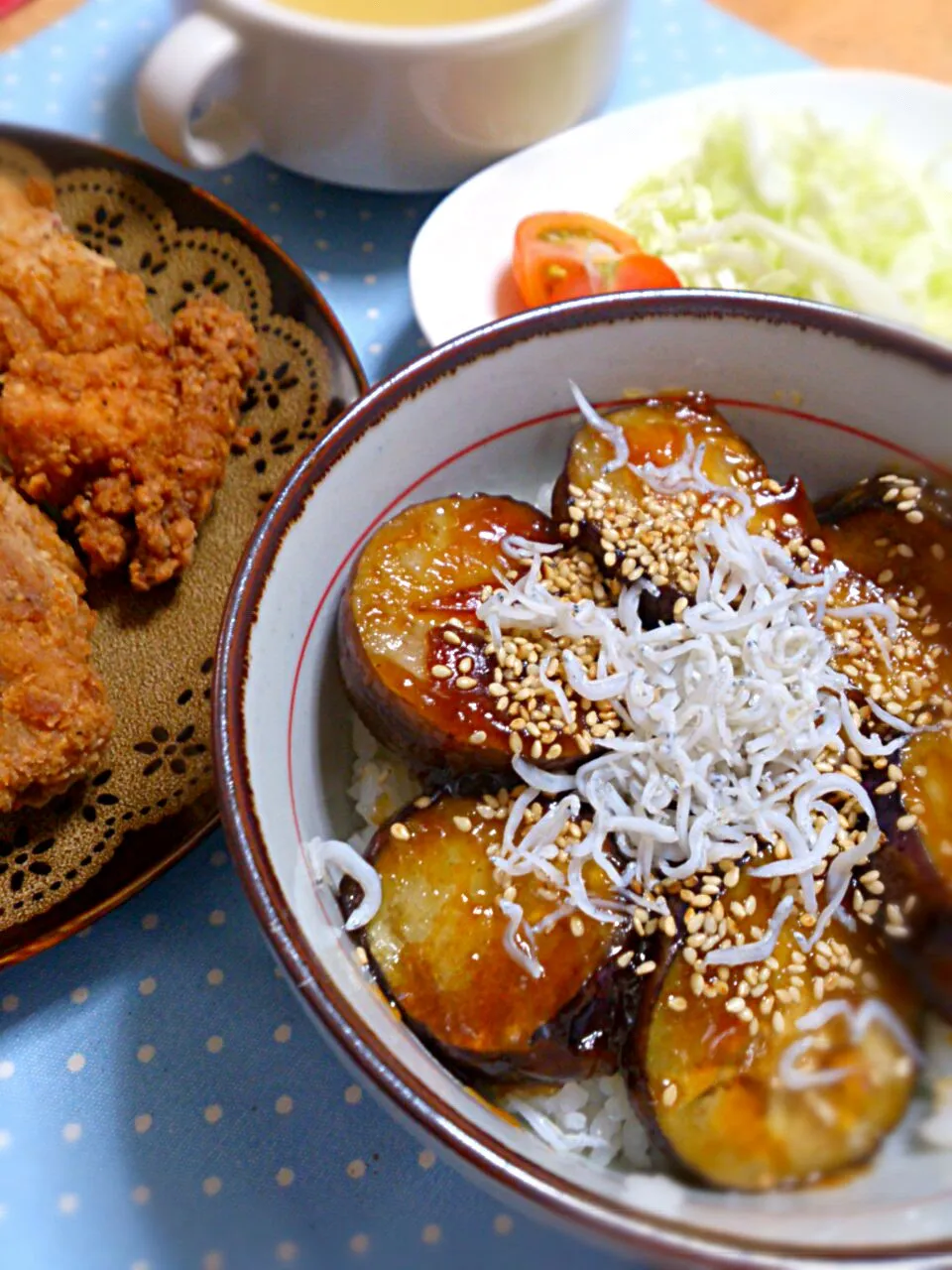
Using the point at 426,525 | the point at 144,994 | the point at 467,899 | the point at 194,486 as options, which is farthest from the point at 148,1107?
the point at 194,486

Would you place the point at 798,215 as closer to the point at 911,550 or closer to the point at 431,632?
the point at 911,550

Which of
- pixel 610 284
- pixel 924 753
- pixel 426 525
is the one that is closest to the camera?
pixel 924 753

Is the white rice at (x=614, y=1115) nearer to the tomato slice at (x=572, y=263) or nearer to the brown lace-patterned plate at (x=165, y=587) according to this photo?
the brown lace-patterned plate at (x=165, y=587)

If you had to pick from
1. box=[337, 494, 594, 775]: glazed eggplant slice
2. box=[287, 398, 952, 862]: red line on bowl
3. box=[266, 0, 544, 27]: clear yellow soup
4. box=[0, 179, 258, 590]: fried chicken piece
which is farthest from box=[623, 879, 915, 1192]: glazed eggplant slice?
box=[266, 0, 544, 27]: clear yellow soup

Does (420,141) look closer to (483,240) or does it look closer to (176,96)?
(483,240)

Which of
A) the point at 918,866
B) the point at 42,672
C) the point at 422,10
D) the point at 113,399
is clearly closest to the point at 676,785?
the point at 918,866

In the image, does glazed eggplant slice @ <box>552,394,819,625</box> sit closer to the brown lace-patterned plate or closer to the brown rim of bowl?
the brown rim of bowl
